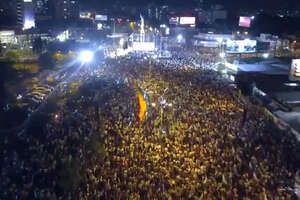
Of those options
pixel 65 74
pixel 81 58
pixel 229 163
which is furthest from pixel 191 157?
pixel 81 58

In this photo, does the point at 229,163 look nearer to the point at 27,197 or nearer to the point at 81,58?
the point at 27,197

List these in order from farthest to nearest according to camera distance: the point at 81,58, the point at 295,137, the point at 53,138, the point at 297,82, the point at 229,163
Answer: the point at 81,58 < the point at 297,82 < the point at 295,137 < the point at 53,138 < the point at 229,163

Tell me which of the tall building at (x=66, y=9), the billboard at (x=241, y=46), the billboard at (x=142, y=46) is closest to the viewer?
the billboard at (x=142, y=46)

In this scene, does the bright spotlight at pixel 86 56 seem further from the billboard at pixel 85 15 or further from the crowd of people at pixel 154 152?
the billboard at pixel 85 15

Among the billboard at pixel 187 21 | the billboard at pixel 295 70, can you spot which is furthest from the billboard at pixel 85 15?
the billboard at pixel 295 70

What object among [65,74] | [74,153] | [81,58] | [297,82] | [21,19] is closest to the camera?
[74,153]

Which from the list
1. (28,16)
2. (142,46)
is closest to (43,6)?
(28,16)

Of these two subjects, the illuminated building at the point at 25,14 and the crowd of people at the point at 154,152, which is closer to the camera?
the crowd of people at the point at 154,152
